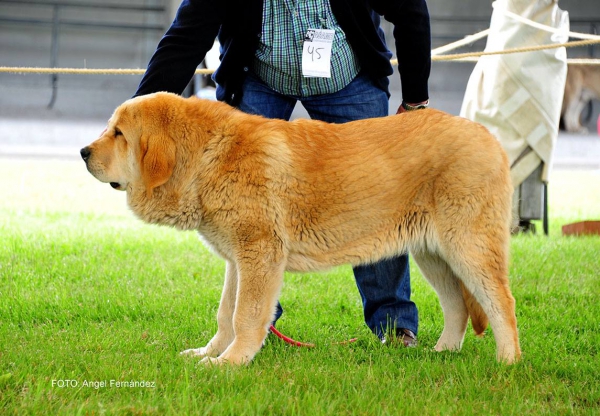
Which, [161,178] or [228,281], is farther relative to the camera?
[228,281]

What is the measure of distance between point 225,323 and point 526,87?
5.45m

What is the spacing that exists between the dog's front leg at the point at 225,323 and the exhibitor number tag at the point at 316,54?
1.17 meters

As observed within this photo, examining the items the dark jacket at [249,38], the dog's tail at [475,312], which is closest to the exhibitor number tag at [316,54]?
the dark jacket at [249,38]

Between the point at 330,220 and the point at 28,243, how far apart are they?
389 centimetres

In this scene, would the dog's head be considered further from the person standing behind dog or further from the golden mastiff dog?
the person standing behind dog

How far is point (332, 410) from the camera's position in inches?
115

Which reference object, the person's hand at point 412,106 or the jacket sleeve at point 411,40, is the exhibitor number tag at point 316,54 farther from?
the person's hand at point 412,106

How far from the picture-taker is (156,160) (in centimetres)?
359

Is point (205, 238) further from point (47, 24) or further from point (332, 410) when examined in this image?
point (47, 24)

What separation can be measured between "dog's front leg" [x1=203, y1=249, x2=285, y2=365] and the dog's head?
626mm

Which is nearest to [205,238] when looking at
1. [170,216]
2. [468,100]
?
[170,216]

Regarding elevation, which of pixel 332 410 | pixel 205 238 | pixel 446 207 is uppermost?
pixel 446 207

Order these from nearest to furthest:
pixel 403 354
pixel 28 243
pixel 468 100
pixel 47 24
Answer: pixel 403 354 < pixel 28 243 < pixel 468 100 < pixel 47 24

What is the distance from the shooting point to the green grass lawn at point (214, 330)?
306 cm
